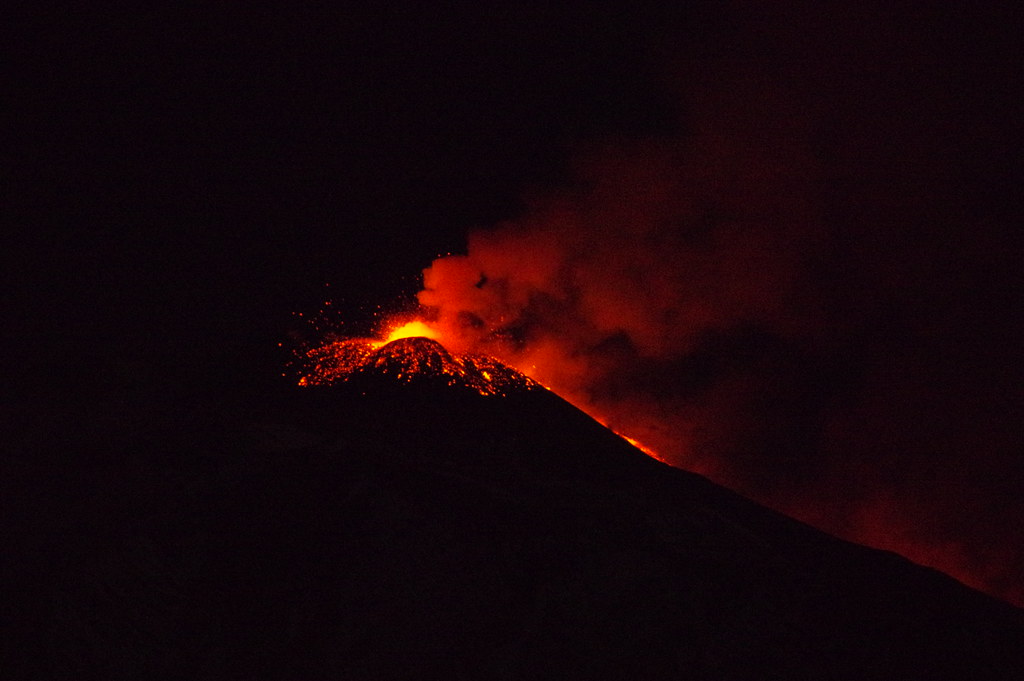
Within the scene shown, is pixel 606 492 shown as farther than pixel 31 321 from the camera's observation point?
No

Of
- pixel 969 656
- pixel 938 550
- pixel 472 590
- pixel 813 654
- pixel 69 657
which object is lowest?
pixel 69 657

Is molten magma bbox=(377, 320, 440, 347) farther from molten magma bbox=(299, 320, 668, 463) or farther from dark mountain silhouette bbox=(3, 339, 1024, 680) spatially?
dark mountain silhouette bbox=(3, 339, 1024, 680)

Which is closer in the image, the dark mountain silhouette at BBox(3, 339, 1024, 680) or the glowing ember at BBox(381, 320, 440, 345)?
the dark mountain silhouette at BBox(3, 339, 1024, 680)

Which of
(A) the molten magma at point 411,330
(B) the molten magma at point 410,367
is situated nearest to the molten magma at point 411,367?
(B) the molten magma at point 410,367

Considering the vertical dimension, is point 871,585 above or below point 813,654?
above

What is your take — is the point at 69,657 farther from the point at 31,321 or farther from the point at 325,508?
the point at 31,321

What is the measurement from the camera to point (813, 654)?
22.0 feet

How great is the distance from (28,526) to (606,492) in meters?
5.64

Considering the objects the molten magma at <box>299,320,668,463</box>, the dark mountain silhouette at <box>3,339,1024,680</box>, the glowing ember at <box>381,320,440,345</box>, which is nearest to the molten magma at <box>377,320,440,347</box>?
the glowing ember at <box>381,320,440,345</box>

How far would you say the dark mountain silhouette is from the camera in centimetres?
649

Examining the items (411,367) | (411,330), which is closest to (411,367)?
(411,367)

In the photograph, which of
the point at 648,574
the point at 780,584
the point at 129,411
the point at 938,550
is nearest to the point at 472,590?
the point at 648,574

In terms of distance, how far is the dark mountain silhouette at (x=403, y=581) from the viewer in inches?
255

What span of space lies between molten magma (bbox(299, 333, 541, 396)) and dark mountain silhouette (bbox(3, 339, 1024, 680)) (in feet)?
9.33
